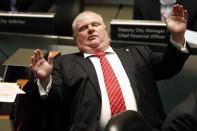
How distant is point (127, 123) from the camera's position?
1301mm

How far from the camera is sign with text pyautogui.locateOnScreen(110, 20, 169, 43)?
2068 millimetres

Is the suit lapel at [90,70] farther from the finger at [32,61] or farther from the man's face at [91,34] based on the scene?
the finger at [32,61]

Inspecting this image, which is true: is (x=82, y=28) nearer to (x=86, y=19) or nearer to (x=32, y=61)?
(x=86, y=19)

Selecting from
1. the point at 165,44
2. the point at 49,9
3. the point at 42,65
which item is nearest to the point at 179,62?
the point at 165,44

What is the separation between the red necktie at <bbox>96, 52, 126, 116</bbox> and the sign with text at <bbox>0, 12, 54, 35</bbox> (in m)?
0.37

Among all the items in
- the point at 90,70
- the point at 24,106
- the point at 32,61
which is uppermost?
the point at 32,61

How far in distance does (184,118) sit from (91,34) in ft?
3.76

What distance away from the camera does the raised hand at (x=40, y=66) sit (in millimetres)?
1786

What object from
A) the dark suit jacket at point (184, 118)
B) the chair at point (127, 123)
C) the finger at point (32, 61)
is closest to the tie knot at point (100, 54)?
the finger at point (32, 61)

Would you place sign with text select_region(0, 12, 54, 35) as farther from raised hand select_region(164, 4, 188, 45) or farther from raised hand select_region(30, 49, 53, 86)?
raised hand select_region(164, 4, 188, 45)

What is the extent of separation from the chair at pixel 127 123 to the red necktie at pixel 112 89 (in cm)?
53

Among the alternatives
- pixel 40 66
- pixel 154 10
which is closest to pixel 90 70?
pixel 40 66

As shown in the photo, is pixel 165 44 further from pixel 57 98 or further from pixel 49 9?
pixel 49 9

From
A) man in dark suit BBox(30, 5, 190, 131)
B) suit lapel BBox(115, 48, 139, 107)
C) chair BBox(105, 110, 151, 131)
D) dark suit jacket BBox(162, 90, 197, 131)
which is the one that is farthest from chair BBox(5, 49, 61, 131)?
dark suit jacket BBox(162, 90, 197, 131)
